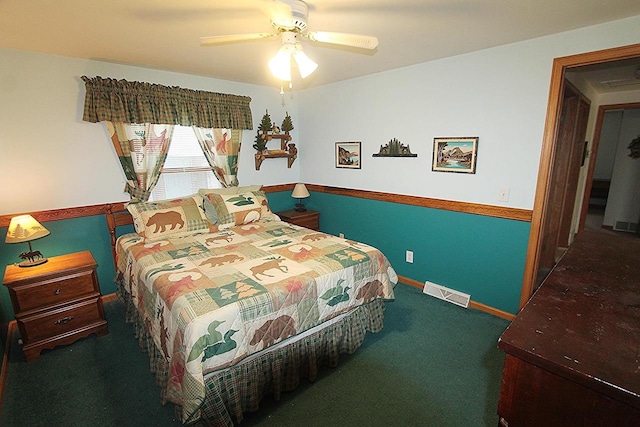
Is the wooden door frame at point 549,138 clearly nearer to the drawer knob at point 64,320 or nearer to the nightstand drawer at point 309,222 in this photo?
the nightstand drawer at point 309,222

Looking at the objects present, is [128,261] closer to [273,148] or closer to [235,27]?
[235,27]

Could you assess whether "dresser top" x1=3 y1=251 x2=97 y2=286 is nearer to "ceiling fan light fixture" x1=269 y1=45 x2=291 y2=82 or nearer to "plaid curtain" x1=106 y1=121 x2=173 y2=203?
"plaid curtain" x1=106 y1=121 x2=173 y2=203

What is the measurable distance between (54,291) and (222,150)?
206cm

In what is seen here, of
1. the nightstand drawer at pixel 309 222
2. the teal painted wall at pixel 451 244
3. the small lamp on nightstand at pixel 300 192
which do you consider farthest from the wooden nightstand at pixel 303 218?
the teal painted wall at pixel 451 244

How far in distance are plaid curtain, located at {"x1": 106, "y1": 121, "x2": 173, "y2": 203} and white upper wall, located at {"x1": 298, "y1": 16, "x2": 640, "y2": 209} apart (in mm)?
1981

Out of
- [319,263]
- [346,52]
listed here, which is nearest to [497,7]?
[346,52]

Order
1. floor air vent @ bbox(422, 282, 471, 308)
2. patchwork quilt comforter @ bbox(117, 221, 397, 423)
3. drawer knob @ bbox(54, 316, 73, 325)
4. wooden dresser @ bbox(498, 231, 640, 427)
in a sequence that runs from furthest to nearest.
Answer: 1. floor air vent @ bbox(422, 282, 471, 308)
2. drawer knob @ bbox(54, 316, 73, 325)
3. patchwork quilt comforter @ bbox(117, 221, 397, 423)
4. wooden dresser @ bbox(498, 231, 640, 427)

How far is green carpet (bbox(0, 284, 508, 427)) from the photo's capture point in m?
1.69

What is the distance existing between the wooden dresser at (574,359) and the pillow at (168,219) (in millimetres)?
2693

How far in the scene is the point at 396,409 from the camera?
1.74 meters

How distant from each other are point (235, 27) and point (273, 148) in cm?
212

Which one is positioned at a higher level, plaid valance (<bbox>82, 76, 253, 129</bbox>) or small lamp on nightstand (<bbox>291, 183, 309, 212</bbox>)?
plaid valance (<bbox>82, 76, 253, 129</bbox>)

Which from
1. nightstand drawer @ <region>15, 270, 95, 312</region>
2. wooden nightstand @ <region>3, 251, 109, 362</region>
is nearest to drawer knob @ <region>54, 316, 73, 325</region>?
wooden nightstand @ <region>3, 251, 109, 362</region>

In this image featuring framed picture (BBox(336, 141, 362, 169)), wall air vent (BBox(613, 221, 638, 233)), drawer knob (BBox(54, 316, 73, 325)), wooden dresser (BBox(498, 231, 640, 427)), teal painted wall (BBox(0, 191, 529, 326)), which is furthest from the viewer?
wall air vent (BBox(613, 221, 638, 233))
